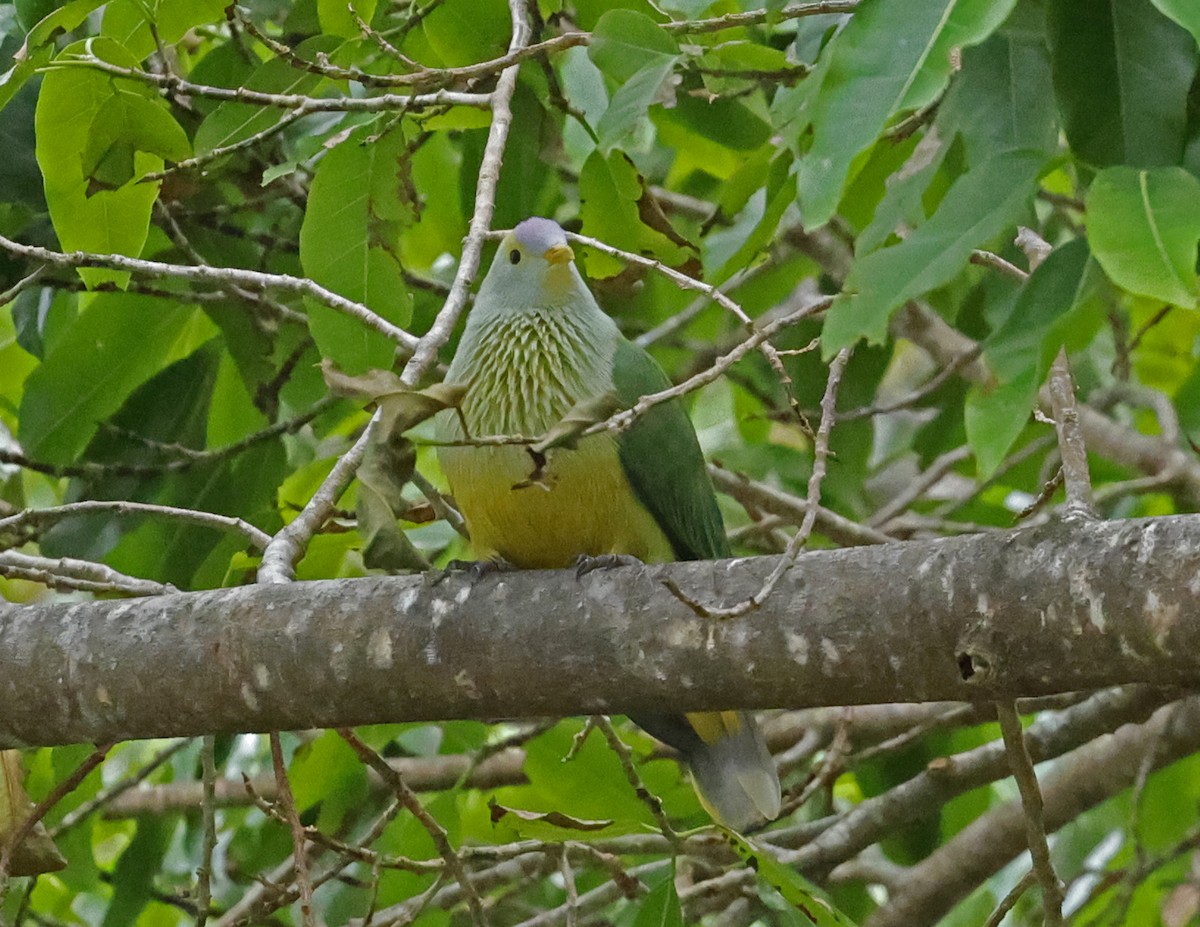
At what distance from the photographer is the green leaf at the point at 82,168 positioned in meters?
2.02

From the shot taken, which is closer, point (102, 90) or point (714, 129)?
point (102, 90)

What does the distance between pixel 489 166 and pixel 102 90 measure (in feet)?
1.78

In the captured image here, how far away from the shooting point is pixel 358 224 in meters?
2.26

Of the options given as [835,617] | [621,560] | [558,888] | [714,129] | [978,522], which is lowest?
[558,888]

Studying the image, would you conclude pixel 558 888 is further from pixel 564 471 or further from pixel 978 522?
pixel 564 471

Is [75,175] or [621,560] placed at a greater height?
[75,175]

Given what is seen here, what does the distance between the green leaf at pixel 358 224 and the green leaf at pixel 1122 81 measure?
1099 mm

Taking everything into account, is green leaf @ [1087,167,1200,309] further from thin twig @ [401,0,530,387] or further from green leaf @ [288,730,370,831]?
green leaf @ [288,730,370,831]

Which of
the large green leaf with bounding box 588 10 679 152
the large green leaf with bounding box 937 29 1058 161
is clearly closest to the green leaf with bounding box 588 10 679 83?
the large green leaf with bounding box 588 10 679 152

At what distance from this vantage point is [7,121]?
245 centimetres

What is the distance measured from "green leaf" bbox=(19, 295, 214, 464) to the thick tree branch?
865mm

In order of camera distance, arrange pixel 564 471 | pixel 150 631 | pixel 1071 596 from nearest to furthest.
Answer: pixel 1071 596
pixel 150 631
pixel 564 471

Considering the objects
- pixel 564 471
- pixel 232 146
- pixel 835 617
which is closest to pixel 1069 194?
pixel 564 471

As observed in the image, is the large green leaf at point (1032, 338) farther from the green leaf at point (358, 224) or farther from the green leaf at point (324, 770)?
the green leaf at point (324, 770)
